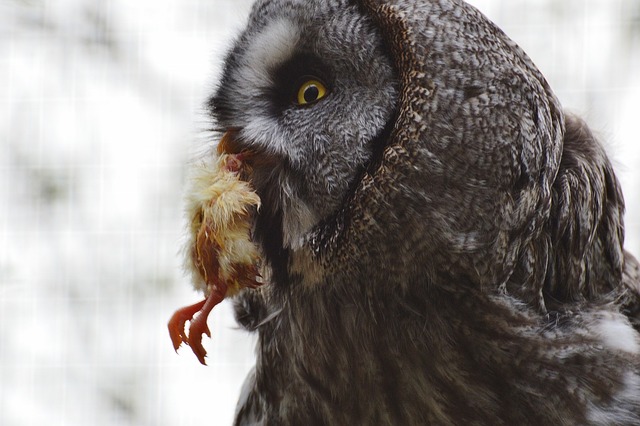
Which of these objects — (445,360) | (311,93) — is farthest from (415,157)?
(445,360)

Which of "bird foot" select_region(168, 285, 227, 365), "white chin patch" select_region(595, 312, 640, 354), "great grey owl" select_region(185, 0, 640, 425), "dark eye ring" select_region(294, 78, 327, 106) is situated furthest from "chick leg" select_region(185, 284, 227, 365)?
"white chin patch" select_region(595, 312, 640, 354)

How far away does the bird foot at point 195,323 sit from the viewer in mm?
1496

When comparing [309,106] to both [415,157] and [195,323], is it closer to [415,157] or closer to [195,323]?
[415,157]

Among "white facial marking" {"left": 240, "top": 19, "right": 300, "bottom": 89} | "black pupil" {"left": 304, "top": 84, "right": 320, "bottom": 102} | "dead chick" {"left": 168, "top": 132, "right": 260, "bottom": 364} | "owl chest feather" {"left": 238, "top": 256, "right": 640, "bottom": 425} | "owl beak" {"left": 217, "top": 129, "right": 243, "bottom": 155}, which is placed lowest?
"owl chest feather" {"left": 238, "top": 256, "right": 640, "bottom": 425}

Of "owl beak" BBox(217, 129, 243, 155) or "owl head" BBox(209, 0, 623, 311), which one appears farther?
"owl beak" BBox(217, 129, 243, 155)

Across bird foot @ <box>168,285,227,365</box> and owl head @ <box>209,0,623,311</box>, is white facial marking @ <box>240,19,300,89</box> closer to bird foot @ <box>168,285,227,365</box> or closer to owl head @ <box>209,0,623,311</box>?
owl head @ <box>209,0,623,311</box>

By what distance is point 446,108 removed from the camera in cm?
142

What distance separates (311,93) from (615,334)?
64 centimetres

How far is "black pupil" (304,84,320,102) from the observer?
1.50 metres

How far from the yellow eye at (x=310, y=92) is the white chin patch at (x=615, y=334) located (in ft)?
1.94

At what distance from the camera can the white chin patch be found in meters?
1.47

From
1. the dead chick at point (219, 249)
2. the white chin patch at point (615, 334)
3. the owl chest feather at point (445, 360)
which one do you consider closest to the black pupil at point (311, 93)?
the dead chick at point (219, 249)

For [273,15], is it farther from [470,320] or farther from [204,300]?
[470,320]

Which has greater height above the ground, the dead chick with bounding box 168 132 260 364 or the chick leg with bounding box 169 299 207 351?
the dead chick with bounding box 168 132 260 364
